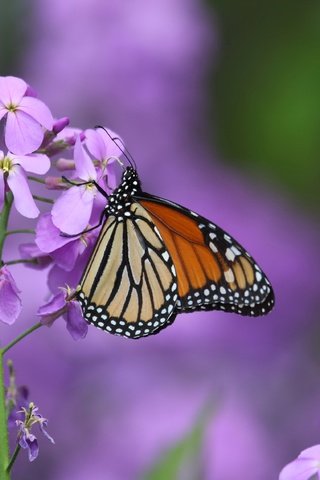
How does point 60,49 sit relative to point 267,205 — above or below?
above

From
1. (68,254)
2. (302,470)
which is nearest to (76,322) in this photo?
(68,254)

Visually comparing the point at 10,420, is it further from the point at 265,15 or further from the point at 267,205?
the point at 265,15

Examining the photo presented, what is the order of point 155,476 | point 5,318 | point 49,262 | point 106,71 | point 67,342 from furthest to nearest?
point 106,71, point 67,342, point 155,476, point 49,262, point 5,318

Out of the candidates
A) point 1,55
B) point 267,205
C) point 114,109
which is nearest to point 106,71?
point 114,109

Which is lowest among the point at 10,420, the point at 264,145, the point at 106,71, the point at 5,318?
the point at 10,420

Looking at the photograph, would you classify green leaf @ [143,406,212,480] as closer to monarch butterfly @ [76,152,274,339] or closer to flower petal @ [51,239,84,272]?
monarch butterfly @ [76,152,274,339]

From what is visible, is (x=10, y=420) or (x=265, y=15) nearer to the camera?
(x=10, y=420)

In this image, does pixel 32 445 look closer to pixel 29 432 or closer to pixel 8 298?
pixel 29 432

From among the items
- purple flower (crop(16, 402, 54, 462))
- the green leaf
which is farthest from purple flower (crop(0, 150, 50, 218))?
the green leaf
